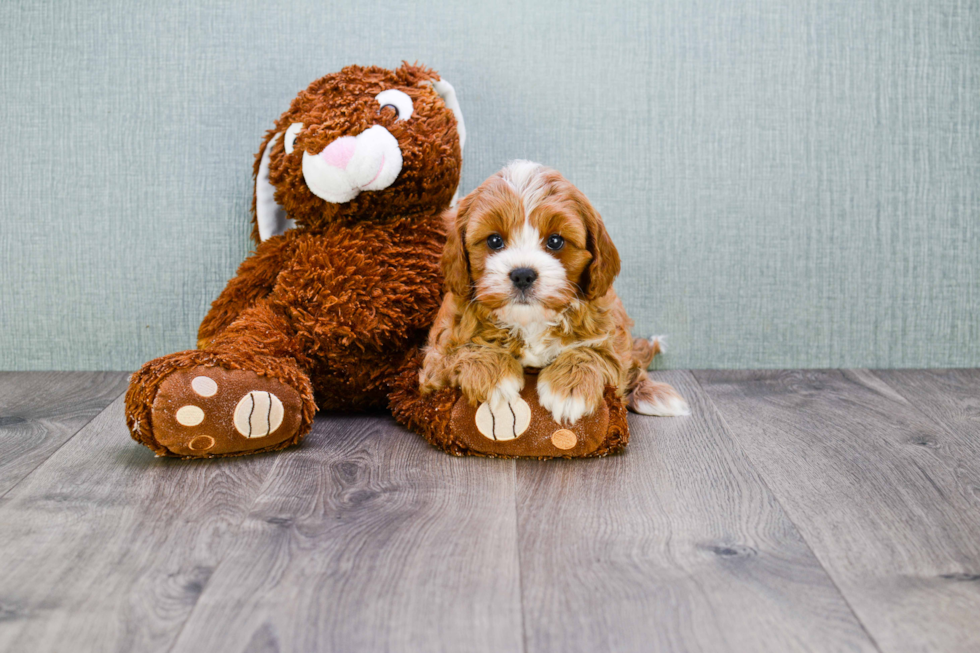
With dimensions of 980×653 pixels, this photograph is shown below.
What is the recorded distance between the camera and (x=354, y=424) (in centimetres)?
182

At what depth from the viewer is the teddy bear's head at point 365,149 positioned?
1730 mm

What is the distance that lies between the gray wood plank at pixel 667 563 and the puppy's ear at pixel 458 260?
344 mm

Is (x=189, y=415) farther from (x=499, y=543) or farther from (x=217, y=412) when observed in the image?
(x=499, y=543)

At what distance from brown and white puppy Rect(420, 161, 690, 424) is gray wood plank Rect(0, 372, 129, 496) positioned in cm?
75

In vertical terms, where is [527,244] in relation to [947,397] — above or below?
above

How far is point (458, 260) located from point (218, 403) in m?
0.50

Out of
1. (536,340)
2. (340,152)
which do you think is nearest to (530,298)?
(536,340)

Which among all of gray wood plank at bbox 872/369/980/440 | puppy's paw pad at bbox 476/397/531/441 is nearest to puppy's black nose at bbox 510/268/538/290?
puppy's paw pad at bbox 476/397/531/441

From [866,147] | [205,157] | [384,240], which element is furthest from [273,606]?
[866,147]

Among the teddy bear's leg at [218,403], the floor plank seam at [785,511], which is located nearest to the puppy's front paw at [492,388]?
the teddy bear's leg at [218,403]

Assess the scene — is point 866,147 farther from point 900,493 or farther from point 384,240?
point 384,240

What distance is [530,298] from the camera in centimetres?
144

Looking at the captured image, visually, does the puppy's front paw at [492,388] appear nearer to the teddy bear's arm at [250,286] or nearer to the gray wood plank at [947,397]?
the teddy bear's arm at [250,286]

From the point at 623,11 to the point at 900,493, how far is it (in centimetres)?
138
